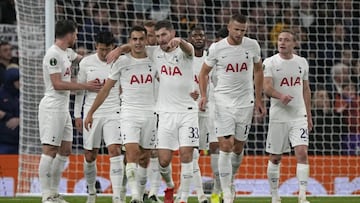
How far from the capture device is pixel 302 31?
22.5m

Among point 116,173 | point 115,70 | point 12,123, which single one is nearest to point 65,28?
point 115,70

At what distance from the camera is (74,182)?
2027 centimetres

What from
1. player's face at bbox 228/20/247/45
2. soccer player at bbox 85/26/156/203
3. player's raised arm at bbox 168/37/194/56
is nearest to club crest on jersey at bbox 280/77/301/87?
player's face at bbox 228/20/247/45

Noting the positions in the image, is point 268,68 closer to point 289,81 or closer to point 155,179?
point 289,81

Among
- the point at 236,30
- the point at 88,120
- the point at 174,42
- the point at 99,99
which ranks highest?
the point at 236,30

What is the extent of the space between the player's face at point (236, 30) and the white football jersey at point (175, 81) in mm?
686

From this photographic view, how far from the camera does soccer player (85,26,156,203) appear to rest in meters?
15.5

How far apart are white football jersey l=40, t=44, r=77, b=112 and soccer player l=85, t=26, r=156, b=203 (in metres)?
0.92

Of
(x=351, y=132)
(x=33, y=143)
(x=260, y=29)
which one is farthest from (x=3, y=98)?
(x=351, y=132)

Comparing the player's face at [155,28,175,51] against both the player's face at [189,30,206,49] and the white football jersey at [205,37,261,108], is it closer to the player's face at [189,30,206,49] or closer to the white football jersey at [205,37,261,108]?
the white football jersey at [205,37,261,108]

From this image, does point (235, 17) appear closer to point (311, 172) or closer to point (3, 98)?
point (311, 172)

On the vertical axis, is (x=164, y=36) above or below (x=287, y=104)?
above

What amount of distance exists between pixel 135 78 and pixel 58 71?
1214 mm

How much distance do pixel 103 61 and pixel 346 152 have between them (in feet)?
21.1
